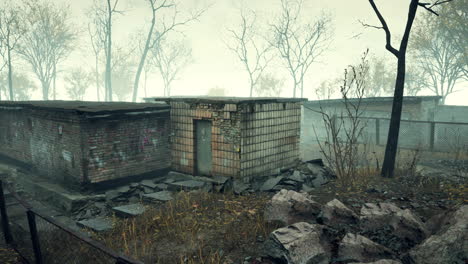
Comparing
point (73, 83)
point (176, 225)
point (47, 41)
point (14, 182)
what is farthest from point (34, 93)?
point (176, 225)

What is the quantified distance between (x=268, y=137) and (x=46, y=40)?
39.0 m

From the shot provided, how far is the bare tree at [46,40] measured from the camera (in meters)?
34.7

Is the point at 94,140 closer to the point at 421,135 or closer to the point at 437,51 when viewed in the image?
the point at 421,135

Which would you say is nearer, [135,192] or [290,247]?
[290,247]

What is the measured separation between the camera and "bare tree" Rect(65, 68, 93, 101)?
1941 inches

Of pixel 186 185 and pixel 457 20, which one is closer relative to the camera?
pixel 186 185

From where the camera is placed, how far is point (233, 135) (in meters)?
10.3

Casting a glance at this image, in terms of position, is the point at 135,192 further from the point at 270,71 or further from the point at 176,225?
the point at 270,71

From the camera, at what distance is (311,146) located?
21.1 metres

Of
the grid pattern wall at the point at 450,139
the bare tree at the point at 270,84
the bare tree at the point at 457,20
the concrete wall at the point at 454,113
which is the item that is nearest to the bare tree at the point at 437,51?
the bare tree at the point at 457,20

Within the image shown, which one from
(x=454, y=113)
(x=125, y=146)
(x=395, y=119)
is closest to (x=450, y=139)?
(x=454, y=113)

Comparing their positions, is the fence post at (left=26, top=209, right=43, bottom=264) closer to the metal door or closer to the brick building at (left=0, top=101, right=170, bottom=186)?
the brick building at (left=0, top=101, right=170, bottom=186)

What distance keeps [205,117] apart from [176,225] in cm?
468

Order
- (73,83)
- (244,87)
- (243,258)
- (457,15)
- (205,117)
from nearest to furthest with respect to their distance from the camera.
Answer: (243,258)
(205,117)
(457,15)
(73,83)
(244,87)
